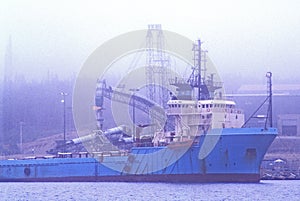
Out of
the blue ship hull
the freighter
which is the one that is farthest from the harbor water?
the freighter

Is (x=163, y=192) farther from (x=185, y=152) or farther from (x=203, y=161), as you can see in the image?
(x=185, y=152)

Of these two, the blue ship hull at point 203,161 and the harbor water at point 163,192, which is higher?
the blue ship hull at point 203,161

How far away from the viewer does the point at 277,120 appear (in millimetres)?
109312

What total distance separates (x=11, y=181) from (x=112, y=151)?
32.7 ft

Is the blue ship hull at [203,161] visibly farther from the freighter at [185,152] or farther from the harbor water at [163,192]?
the harbor water at [163,192]

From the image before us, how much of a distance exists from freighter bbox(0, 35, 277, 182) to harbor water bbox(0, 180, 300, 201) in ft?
7.18

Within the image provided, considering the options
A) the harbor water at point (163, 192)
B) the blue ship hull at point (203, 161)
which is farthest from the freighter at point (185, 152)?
the harbor water at point (163, 192)

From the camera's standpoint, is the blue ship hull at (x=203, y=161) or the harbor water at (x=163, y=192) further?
the blue ship hull at (x=203, y=161)

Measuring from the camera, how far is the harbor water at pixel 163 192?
5547 centimetres

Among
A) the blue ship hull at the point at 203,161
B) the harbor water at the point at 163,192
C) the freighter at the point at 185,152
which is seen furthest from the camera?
the freighter at the point at 185,152

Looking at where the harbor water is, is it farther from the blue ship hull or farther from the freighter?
the freighter

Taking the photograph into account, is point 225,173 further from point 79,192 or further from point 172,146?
point 79,192

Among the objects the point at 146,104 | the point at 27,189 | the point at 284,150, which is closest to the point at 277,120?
the point at 284,150

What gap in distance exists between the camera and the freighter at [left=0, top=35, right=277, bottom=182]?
226 feet
